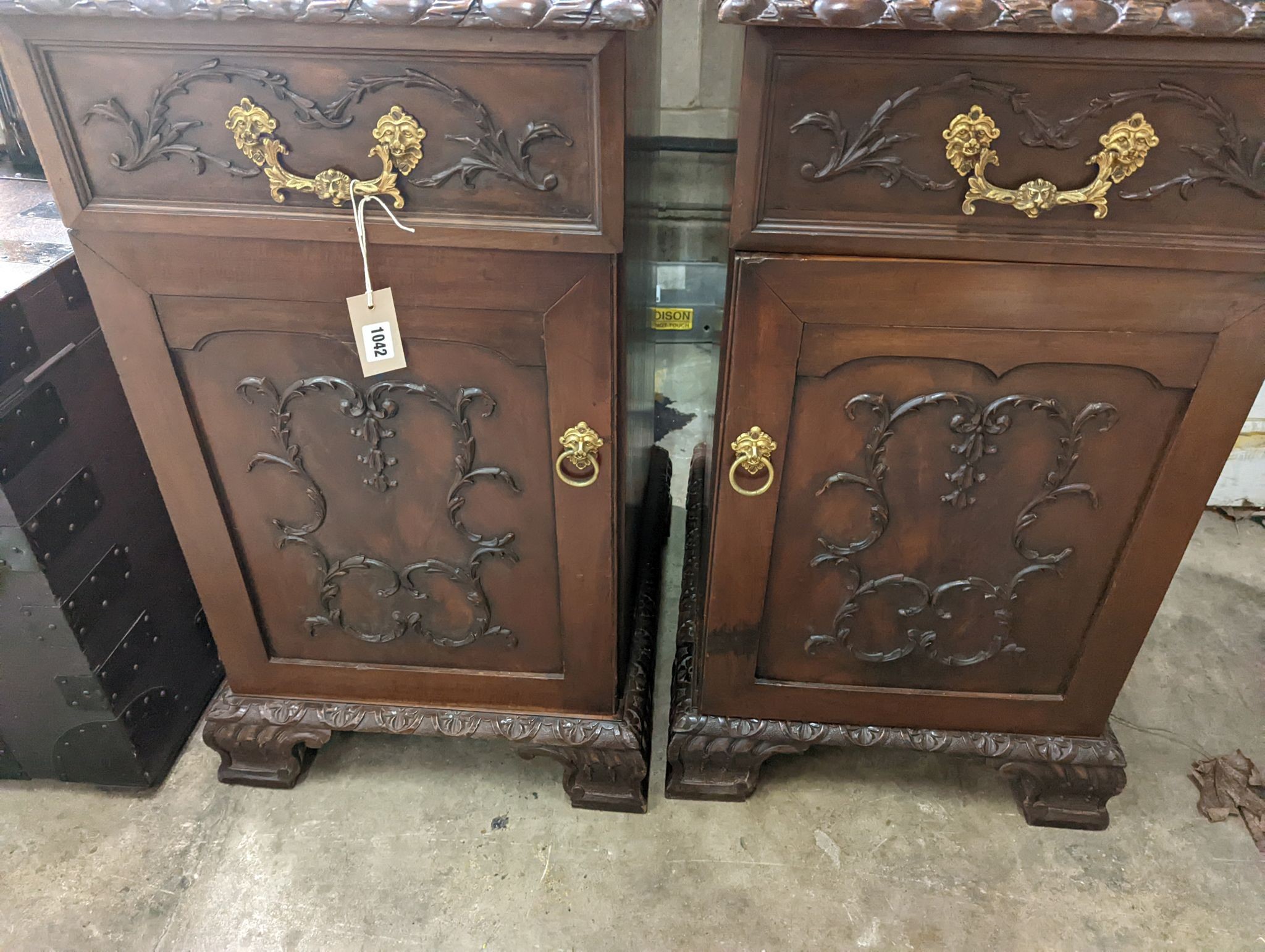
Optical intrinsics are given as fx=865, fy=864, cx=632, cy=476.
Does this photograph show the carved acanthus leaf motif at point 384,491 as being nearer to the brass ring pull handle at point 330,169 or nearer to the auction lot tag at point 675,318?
the brass ring pull handle at point 330,169

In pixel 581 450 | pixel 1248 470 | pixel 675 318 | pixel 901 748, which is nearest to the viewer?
pixel 581 450

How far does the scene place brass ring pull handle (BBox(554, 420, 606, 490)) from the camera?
2.87ft

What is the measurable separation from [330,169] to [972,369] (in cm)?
61

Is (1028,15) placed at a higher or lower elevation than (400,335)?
higher

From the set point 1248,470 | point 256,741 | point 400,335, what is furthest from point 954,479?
point 1248,470

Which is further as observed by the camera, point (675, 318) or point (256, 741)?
point (675, 318)

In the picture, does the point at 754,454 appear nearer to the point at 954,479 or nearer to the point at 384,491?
the point at 954,479

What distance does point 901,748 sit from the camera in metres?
1.10

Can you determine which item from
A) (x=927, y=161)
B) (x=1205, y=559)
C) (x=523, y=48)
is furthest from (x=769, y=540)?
(x=1205, y=559)

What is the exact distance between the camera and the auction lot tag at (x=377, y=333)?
812 mm

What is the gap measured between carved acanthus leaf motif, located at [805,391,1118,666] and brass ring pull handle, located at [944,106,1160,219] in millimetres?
193

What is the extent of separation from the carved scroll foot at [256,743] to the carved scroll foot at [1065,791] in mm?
918

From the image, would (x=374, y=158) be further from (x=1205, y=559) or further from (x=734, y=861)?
(x=1205, y=559)

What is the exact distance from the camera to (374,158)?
0.74 meters
